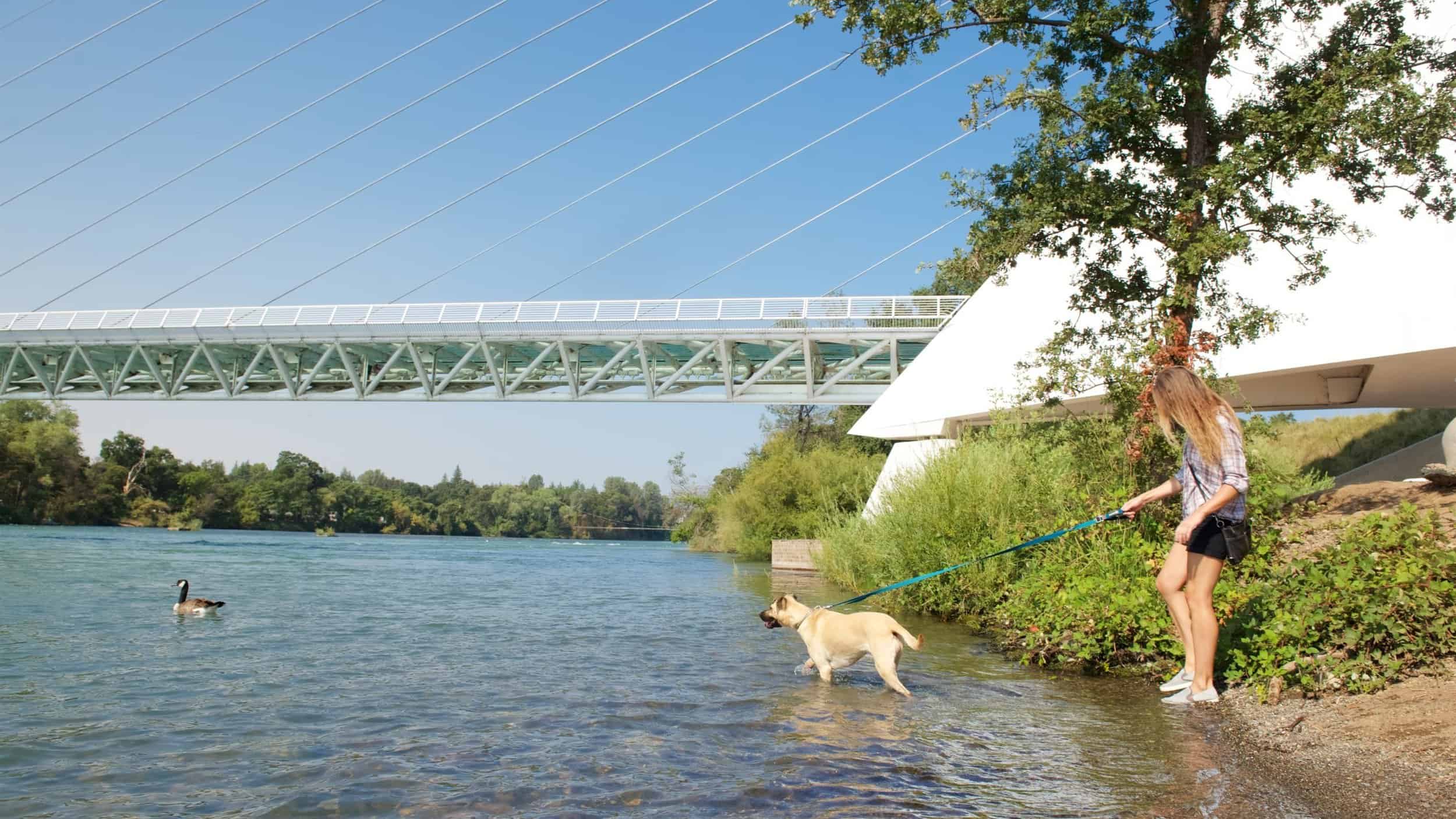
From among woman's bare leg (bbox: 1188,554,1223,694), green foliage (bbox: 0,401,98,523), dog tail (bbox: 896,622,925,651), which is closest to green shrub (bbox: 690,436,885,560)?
dog tail (bbox: 896,622,925,651)

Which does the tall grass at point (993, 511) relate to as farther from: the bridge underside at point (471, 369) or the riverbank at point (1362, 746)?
the bridge underside at point (471, 369)

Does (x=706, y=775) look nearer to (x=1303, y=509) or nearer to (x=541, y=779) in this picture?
(x=541, y=779)

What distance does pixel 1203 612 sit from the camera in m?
6.07

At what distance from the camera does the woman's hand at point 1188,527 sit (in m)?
5.80

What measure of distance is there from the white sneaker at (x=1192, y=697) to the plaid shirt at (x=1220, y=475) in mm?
1125

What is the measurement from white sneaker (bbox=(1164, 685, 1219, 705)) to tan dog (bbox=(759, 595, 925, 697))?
166cm

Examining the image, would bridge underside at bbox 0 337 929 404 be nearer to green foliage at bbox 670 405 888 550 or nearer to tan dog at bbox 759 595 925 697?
green foliage at bbox 670 405 888 550

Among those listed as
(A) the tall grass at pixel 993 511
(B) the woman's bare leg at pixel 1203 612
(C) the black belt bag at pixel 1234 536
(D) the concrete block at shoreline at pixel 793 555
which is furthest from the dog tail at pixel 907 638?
(D) the concrete block at shoreline at pixel 793 555

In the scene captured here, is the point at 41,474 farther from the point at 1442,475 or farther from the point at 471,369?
the point at 1442,475

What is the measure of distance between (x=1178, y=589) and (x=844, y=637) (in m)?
2.33

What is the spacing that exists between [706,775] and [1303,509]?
714 cm

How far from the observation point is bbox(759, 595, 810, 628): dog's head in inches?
308

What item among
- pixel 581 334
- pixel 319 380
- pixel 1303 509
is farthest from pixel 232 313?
pixel 1303 509

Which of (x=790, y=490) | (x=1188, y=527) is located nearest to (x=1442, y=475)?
(x=1188, y=527)
